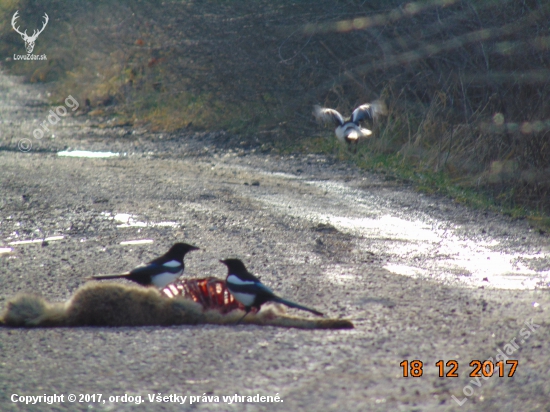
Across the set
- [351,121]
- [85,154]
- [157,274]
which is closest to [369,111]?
[351,121]

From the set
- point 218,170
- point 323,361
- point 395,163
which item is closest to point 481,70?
point 395,163

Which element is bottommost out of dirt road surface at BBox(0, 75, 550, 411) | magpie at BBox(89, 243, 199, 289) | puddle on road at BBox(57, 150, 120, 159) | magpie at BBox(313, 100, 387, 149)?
dirt road surface at BBox(0, 75, 550, 411)

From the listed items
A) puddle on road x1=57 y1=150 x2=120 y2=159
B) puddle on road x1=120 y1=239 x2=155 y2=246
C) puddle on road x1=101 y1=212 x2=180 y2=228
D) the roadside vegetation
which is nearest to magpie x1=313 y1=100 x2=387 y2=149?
the roadside vegetation

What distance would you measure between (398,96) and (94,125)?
8.50 metres

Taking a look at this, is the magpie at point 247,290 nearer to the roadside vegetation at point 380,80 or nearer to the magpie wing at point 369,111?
the roadside vegetation at point 380,80

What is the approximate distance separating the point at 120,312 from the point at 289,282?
4.55ft

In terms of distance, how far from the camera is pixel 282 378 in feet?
10.8

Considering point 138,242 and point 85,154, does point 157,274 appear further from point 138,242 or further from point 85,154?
point 85,154

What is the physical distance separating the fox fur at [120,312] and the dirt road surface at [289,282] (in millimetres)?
71

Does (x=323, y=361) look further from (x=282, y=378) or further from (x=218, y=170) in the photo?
(x=218, y=170)

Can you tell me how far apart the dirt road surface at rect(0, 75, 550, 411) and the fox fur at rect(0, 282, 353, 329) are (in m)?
0.07

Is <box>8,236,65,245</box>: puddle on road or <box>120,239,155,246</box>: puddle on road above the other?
<box>120,239,155,246</box>: puddle on road

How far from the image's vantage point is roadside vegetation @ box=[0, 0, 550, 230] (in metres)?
10.3

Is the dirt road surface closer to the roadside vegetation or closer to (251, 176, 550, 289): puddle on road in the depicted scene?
(251, 176, 550, 289): puddle on road
